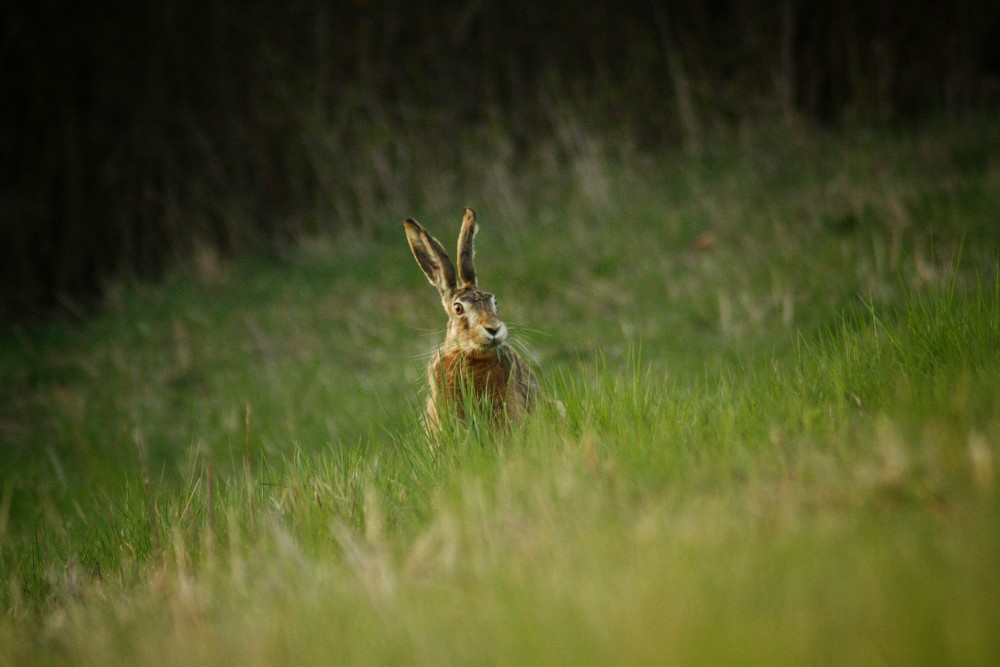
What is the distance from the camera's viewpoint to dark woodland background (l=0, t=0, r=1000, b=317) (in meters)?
14.0

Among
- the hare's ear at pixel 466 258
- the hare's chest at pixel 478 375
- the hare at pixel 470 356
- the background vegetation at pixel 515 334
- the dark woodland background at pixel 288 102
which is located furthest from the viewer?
the dark woodland background at pixel 288 102

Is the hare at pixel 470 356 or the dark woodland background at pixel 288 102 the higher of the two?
the dark woodland background at pixel 288 102

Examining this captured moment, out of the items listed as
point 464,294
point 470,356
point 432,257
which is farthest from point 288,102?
point 470,356

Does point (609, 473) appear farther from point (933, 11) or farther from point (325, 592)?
point (933, 11)

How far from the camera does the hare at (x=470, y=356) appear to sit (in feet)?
13.7

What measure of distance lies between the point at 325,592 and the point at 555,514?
68 centimetres

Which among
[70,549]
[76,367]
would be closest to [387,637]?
[70,549]

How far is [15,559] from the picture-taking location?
3879 mm

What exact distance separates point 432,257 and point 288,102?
11.5m

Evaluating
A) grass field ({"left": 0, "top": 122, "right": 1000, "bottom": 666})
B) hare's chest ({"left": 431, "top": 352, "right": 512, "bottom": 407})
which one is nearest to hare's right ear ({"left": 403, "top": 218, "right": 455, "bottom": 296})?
hare's chest ({"left": 431, "top": 352, "right": 512, "bottom": 407})

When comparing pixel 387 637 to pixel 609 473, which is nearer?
pixel 387 637

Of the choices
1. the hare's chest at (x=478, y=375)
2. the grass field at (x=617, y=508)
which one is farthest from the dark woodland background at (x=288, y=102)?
the hare's chest at (x=478, y=375)

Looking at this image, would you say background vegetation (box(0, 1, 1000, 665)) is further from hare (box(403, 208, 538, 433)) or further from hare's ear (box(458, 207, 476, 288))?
hare's ear (box(458, 207, 476, 288))

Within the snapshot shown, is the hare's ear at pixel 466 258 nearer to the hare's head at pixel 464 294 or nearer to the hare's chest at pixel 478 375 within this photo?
the hare's head at pixel 464 294
